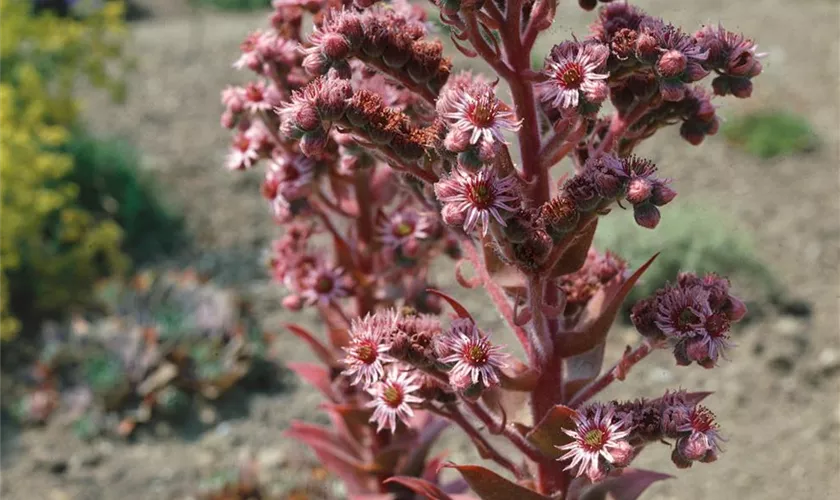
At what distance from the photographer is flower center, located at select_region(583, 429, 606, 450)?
5.01ft

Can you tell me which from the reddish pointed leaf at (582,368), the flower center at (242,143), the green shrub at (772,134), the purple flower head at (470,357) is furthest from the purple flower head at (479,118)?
the green shrub at (772,134)

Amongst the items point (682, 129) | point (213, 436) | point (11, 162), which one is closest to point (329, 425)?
point (213, 436)

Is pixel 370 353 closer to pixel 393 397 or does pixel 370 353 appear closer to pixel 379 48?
pixel 393 397

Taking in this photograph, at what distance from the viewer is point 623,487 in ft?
6.03

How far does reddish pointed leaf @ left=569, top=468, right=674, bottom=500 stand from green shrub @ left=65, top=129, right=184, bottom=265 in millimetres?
3913

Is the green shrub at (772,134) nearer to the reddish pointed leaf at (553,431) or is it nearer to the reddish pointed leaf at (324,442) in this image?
the reddish pointed leaf at (324,442)

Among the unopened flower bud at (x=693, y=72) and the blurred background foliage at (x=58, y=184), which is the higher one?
the unopened flower bud at (x=693, y=72)

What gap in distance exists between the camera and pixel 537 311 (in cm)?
166

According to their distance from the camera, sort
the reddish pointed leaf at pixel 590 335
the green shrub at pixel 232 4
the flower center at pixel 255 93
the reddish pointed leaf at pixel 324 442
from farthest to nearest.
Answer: the green shrub at pixel 232 4 < the reddish pointed leaf at pixel 324 442 < the flower center at pixel 255 93 < the reddish pointed leaf at pixel 590 335

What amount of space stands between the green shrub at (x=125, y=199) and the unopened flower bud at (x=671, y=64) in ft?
13.9

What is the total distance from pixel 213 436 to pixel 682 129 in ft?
8.85

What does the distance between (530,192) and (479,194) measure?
0.28 m

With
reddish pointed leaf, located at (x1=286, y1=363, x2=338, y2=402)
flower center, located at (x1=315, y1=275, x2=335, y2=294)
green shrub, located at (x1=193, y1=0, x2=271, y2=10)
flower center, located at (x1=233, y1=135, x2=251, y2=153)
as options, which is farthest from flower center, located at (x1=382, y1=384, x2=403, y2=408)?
green shrub, located at (x1=193, y1=0, x2=271, y2=10)

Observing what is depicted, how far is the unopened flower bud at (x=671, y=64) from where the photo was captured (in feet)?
4.83
